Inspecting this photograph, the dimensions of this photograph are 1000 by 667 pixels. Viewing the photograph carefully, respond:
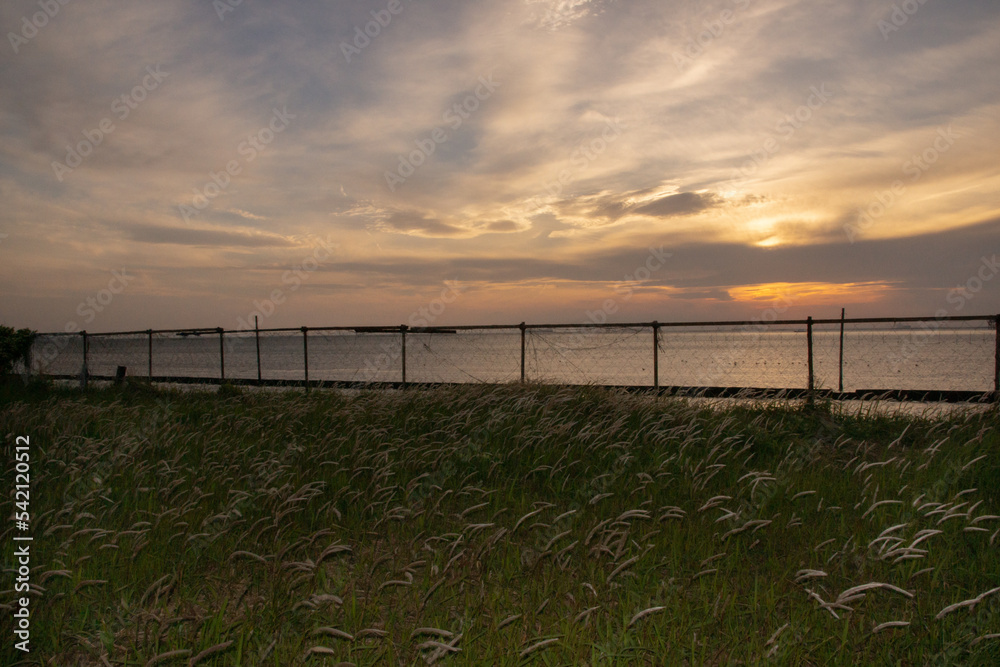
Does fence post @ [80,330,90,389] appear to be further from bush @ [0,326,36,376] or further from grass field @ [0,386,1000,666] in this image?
grass field @ [0,386,1000,666]

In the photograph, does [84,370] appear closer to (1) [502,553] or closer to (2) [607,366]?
(1) [502,553]

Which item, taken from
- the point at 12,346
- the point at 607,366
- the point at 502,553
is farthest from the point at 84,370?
the point at 607,366

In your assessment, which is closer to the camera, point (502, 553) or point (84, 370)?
point (502, 553)

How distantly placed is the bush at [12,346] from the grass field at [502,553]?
12.5 metres

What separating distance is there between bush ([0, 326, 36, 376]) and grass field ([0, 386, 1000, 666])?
12.5m

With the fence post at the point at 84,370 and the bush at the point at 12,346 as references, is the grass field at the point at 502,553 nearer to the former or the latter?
the fence post at the point at 84,370

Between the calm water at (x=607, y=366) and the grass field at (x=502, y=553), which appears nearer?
the grass field at (x=502, y=553)

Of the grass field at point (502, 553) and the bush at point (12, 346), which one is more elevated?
the bush at point (12, 346)

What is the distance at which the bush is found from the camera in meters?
16.1

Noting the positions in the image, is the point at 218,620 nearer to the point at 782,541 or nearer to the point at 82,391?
the point at 782,541

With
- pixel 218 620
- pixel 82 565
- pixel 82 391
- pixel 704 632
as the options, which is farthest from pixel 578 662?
pixel 82 391

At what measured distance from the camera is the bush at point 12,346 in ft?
52.7

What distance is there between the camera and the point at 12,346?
637 inches

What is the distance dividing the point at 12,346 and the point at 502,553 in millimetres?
18362
